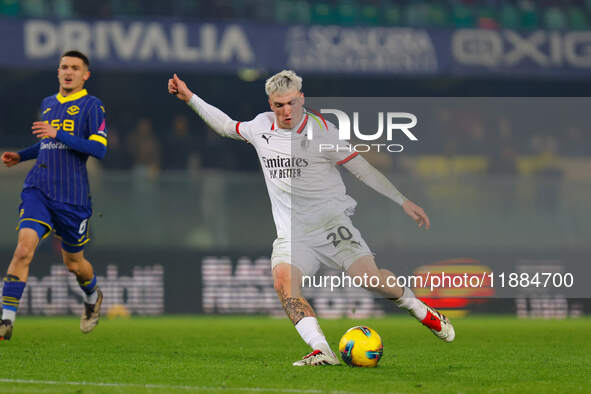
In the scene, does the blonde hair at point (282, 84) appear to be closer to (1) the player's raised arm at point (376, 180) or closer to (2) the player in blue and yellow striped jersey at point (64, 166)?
(1) the player's raised arm at point (376, 180)

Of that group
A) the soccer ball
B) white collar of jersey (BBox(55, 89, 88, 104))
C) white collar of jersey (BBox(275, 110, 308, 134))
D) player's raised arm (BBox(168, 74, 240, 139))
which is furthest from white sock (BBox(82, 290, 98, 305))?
the soccer ball

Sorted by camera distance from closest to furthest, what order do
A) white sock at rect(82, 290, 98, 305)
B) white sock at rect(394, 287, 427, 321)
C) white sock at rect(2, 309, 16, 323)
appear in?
white sock at rect(394, 287, 427, 321)
white sock at rect(2, 309, 16, 323)
white sock at rect(82, 290, 98, 305)

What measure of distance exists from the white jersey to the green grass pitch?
1.12m

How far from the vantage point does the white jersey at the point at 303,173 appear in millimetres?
7266

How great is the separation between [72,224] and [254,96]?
1048 cm

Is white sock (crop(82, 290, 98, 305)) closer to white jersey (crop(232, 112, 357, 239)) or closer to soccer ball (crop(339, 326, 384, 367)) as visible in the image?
white jersey (crop(232, 112, 357, 239))

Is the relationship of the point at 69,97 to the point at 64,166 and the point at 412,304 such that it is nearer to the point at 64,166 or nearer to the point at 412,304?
the point at 64,166

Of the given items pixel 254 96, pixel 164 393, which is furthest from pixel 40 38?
pixel 164 393

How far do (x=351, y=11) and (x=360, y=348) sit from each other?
1332 centimetres

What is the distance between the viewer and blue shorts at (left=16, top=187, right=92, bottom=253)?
8047 millimetres

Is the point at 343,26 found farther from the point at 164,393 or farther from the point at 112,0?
the point at 164,393

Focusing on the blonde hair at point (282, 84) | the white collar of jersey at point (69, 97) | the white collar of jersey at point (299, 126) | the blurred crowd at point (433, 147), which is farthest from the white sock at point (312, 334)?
the blurred crowd at point (433, 147)

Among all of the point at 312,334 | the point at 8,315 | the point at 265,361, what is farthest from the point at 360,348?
the point at 8,315

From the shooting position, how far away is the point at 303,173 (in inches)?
→ 288
